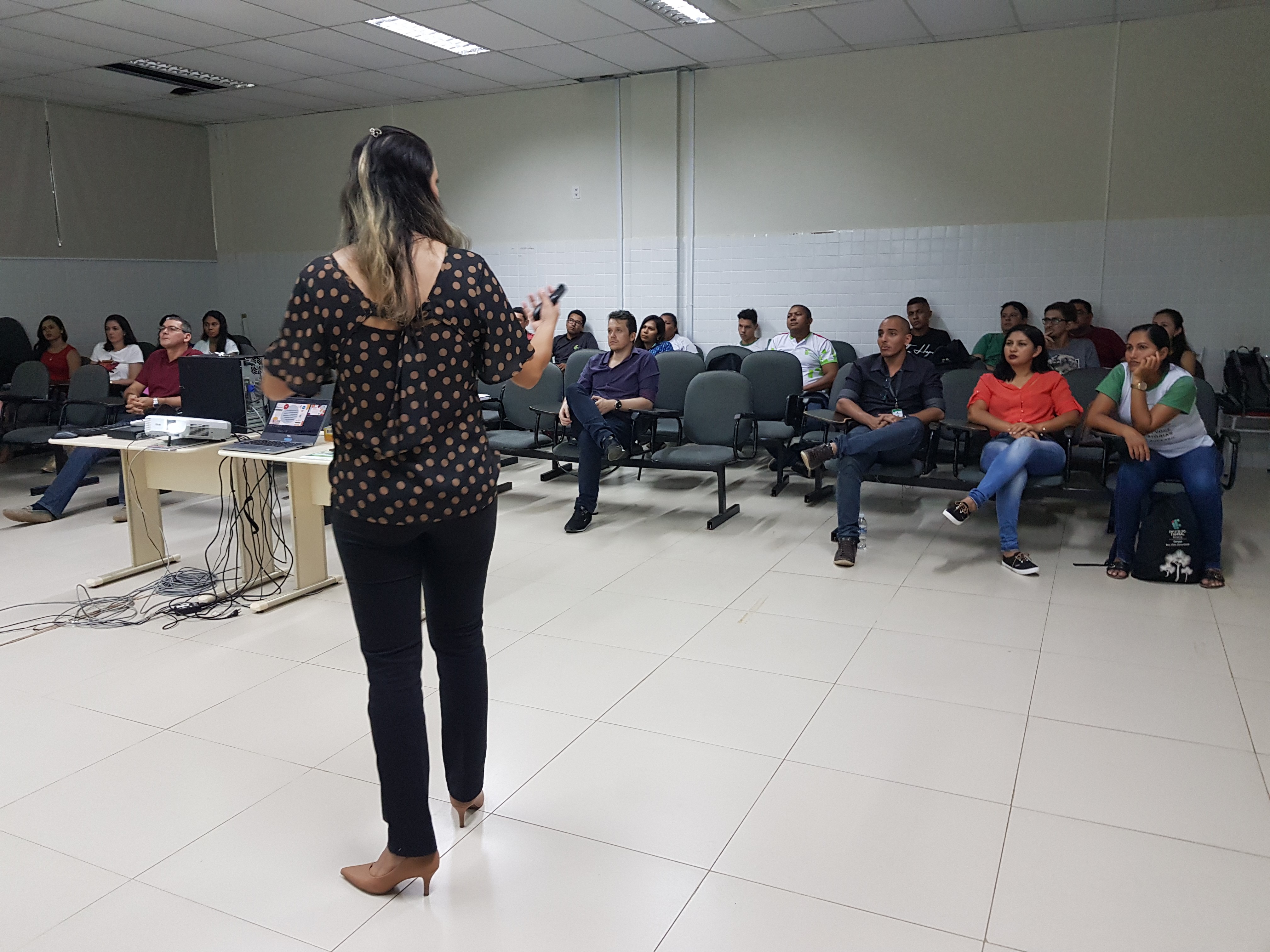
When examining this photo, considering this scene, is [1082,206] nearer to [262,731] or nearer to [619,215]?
[619,215]

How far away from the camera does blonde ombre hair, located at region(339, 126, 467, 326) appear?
5.61 feet

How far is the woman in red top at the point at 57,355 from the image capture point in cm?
769

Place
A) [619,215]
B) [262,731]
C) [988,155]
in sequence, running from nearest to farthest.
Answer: [262,731]
[988,155]
[619,215]

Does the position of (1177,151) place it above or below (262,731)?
above

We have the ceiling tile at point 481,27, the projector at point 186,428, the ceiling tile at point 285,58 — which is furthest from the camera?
the ceiling tile at point 285,58

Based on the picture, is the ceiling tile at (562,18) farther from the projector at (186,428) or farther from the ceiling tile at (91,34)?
the projector at (186,428)

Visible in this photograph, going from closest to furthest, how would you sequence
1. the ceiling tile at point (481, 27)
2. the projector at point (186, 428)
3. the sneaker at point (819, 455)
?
the projector at point (186, 428), the sneaker at point (819, 455), the ceiling tile at point (481, 27)

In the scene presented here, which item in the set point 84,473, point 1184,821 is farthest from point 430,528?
point 84,473

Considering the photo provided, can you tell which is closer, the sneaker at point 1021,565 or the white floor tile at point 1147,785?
the white floor tile at point 1147,785

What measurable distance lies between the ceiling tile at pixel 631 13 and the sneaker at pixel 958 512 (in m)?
4.03

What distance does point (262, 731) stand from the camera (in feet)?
9.15

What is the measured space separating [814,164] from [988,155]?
54.1 inches

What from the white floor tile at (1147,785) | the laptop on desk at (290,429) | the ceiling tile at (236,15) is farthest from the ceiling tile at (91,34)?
the white floor tile at (1147,785)

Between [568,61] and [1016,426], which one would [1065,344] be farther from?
[568,61]
